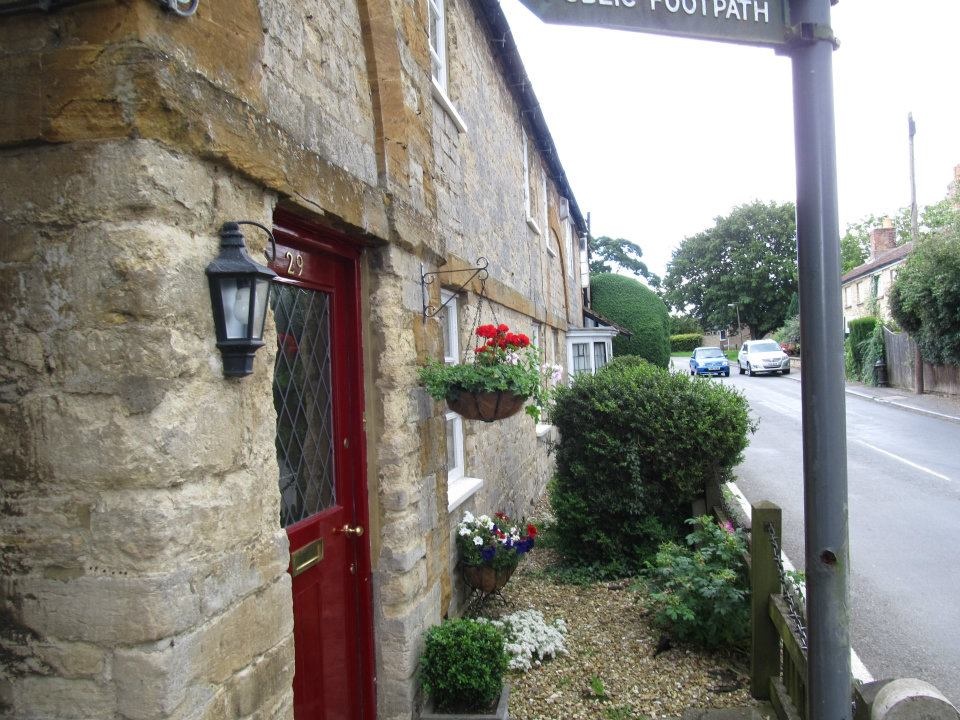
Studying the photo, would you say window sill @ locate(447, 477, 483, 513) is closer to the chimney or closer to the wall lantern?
the wall lantern

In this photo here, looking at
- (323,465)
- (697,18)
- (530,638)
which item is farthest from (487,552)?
(697,18)

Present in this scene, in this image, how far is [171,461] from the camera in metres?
2.00

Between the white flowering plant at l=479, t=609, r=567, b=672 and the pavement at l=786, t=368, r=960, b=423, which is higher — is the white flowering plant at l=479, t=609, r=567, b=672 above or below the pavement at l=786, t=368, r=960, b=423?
below

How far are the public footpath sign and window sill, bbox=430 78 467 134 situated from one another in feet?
12.5

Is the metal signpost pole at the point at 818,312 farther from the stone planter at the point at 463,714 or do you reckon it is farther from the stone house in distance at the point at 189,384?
the stone planter at the point at 463,714

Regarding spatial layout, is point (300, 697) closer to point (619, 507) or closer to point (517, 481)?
point (619, 507)

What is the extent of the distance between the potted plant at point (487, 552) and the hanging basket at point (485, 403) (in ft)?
5.24

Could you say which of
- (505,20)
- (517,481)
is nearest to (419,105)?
(505,20)

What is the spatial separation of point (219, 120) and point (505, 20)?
691cm

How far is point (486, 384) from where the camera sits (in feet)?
12.6

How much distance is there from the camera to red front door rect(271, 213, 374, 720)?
120 inches

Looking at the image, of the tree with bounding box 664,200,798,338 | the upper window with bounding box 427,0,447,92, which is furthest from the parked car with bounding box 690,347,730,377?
the upper window with bounding box 427,0,447,92

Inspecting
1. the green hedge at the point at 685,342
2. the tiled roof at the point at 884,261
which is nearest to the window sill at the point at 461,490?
the tiled roof at the point at 884,261

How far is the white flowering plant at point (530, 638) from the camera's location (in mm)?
4770
